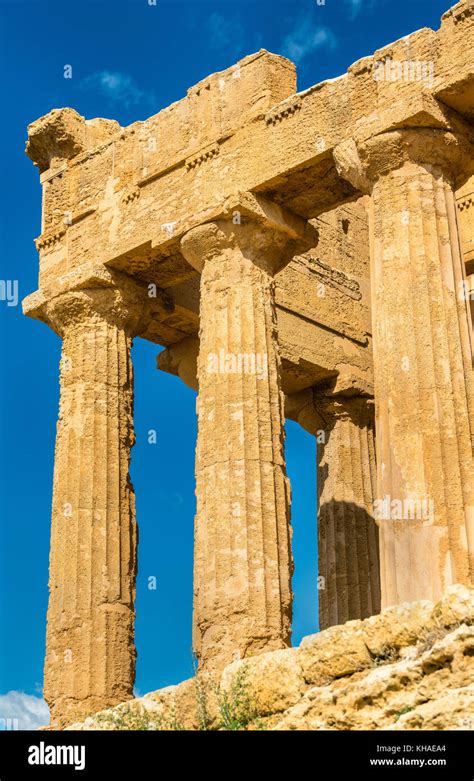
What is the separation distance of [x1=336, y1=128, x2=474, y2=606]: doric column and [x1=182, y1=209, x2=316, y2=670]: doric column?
237cm

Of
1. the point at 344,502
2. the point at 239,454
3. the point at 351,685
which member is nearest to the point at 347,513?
the point at 344,502

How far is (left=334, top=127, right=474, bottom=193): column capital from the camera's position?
19281 mm

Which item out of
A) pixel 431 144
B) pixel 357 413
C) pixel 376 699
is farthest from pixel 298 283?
pixel 376 699

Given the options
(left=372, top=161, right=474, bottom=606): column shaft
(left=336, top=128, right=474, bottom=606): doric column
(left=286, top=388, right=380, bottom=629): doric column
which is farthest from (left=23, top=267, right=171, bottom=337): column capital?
(left=372, top=161, right=474, bottom=606): column shaft

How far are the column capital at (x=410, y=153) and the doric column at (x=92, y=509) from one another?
17.4ft

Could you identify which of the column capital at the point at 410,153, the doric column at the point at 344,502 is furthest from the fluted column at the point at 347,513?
the column capital at the point at 410,153

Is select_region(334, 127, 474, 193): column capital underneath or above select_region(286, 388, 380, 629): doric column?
above

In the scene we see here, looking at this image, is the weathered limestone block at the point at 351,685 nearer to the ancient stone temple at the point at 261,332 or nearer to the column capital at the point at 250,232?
the ancient stone temple at the point at 261,332

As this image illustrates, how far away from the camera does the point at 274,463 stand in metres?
20.6

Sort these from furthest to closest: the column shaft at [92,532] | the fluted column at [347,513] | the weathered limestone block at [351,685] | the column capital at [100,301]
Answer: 1. the fluted column at [347,513]
2. the column capital at [100,301]
3. the column shaft at [92,532]
4. the weathered limestone block at [351,685]

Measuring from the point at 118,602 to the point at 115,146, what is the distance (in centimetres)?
741

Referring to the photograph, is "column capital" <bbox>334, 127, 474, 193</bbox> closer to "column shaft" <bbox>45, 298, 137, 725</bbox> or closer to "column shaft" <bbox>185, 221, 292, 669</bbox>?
"column shaft" <bbox>185, 221, 292, 669</bbox>

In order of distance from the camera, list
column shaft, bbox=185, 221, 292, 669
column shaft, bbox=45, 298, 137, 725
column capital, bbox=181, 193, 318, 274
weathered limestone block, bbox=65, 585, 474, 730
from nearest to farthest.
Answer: weathered limestone block, bbox=65, 585, 474, 730, column shaft, bbox=185, 221, 292, 669, column capital, bbox=181, 193, 318, 274, column shaft, bbox=45, 298, 137, 725

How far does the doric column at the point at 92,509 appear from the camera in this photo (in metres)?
21.6
